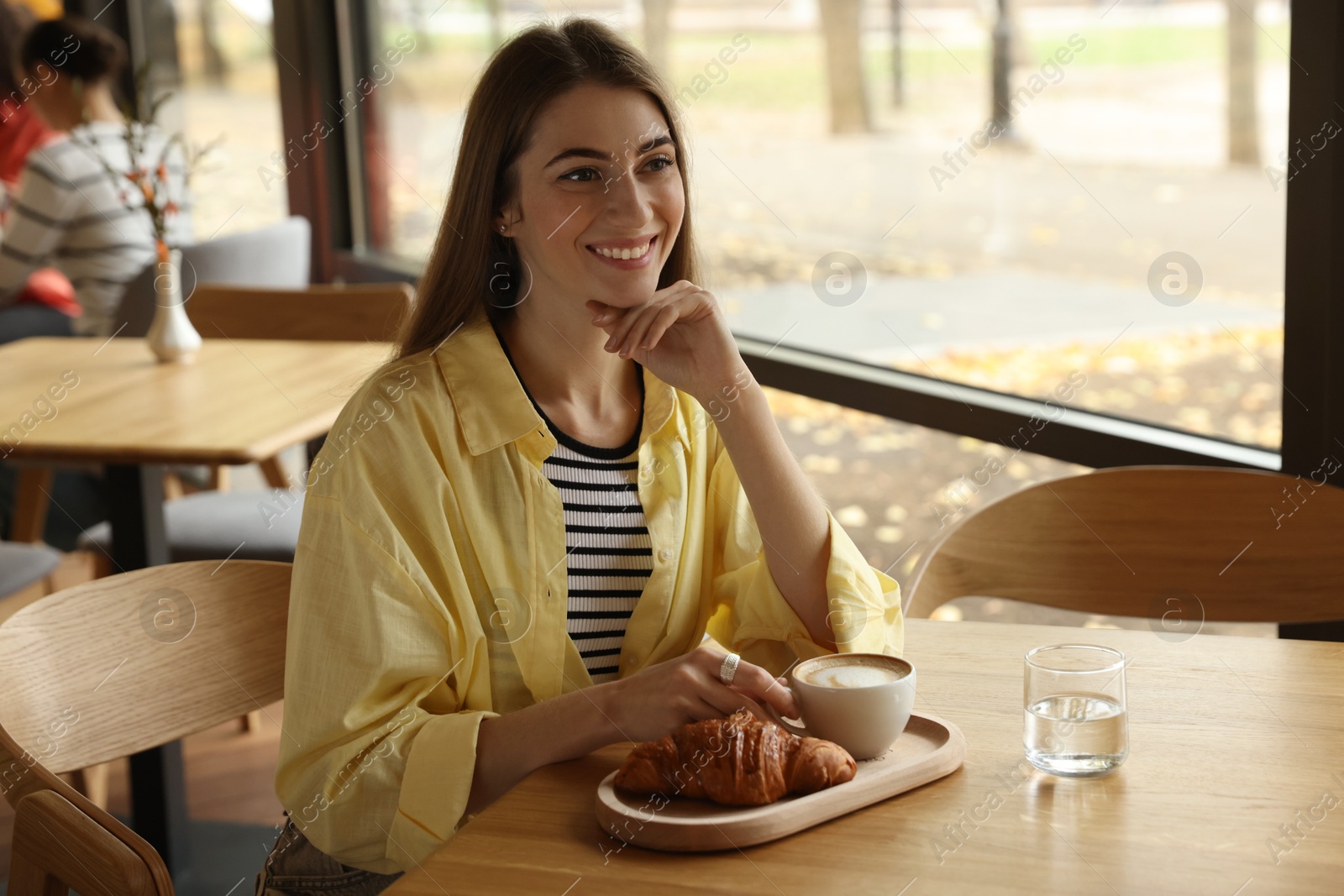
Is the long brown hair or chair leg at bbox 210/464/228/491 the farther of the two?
chair leg at bbox 210/464/228/491

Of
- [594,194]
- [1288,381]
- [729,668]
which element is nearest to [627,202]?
[594,194]

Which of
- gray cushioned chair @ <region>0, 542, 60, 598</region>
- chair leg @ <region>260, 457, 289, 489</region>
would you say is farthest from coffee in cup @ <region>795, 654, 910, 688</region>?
chair leg @ <region>260, 457, 289, 489</region>

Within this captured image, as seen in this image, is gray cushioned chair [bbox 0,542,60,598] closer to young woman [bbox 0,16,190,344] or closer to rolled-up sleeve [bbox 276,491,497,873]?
young woman [bbox 0,16,190,344]

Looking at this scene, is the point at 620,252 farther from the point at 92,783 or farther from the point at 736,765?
the point at 92,783

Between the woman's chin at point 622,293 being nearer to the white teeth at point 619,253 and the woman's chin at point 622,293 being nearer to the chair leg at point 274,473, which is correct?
the white teeth at point 619,253

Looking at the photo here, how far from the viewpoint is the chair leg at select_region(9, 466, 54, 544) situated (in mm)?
3521

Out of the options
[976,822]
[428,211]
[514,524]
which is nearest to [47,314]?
[428,211]

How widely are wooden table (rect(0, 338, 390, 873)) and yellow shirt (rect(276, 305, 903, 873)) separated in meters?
0.80

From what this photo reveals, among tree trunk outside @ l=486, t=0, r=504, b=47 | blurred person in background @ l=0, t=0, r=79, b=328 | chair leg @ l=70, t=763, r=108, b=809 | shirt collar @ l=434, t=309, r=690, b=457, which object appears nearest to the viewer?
shirt collar @ l=434, t=309, r=690, b=457

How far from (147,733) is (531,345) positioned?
1.98 feet

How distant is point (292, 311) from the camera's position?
10.9 ft

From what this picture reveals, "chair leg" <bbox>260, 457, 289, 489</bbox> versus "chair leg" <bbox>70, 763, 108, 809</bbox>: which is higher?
"chair leg" <bbox>260, 457, 289, 489</bbox>

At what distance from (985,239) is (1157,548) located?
4.15 feet

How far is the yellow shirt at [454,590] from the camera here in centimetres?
123
